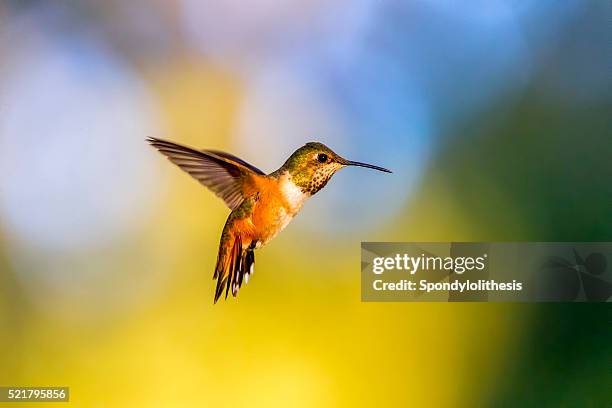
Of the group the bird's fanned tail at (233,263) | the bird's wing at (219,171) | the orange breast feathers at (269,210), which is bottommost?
the bird's fanned tail at (233,263)

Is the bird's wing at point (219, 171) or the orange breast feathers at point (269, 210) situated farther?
the orange breast feathers at point (269, 210)

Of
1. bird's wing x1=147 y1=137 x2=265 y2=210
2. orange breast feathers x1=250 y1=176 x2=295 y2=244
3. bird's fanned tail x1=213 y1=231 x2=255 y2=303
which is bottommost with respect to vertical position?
bird's fanned tail x1=213 y1=231 x2=255 y2=303

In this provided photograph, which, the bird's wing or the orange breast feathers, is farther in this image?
the orange breast feathers

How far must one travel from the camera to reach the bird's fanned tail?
1653 millimetres

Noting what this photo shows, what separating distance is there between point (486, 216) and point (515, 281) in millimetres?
251

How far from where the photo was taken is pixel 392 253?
2.15m

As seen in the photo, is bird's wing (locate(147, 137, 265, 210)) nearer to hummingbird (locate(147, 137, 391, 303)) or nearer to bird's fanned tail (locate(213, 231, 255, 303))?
hummingbird (locate(147, 137, 391, 303))

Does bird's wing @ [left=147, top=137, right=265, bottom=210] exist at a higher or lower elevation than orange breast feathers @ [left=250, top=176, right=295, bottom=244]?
higher

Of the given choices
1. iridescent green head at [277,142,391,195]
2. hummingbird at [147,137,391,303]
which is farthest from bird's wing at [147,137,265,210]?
iridescent green head at [277,142,391,195]

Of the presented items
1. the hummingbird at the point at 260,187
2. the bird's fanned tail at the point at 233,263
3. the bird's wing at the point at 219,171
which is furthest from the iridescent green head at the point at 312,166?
the bird's fanned tail at the point at 233,263

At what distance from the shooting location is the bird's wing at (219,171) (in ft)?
4.85

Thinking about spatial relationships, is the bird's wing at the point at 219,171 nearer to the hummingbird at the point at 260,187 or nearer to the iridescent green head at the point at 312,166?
the hummingbird at the point at 260,187

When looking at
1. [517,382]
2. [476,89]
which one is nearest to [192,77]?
[476,89]

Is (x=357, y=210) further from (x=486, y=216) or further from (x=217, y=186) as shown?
(x=217, y=186)
